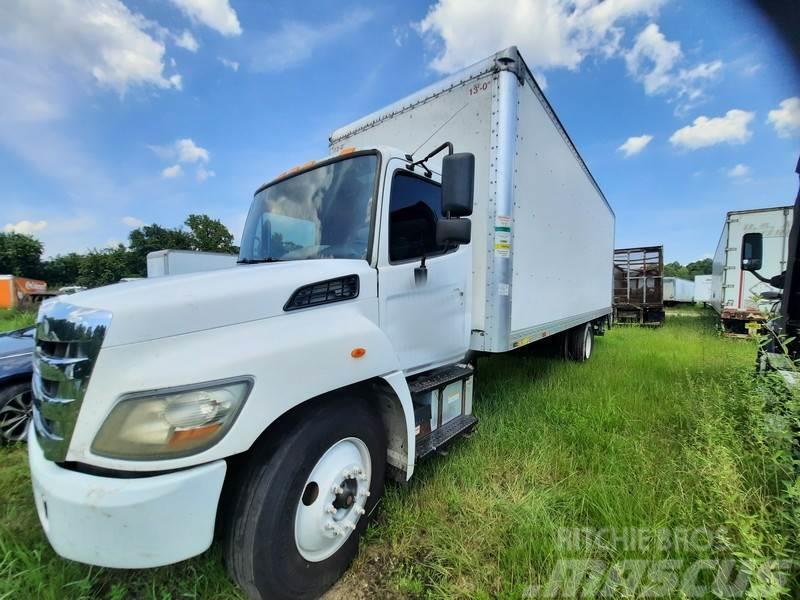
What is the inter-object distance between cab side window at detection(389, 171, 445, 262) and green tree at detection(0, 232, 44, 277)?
236 ft

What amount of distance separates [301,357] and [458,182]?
1342mm

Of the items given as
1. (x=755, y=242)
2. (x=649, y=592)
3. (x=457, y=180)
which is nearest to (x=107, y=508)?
(x=457, y=180)

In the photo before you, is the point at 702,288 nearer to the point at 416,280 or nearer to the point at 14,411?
the point at 416,280

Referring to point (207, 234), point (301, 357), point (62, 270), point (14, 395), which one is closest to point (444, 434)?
point (301, 357)

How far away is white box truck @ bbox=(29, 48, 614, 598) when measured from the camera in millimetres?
1352

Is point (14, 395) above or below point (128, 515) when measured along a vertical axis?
below

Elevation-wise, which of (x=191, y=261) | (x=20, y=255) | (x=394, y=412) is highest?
(x=20, y=255)

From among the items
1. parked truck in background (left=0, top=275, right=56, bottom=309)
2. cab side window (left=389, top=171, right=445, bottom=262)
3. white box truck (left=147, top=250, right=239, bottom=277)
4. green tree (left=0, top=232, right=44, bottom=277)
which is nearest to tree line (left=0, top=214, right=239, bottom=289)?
green tree (left=0, top=232, right=44, bottom=277)

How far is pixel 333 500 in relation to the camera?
6.28 ft

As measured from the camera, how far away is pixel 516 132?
3148mm

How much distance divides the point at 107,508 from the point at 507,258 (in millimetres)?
2916

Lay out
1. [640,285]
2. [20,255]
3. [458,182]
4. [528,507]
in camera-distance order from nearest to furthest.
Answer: [458,182]
[528,507]
[640,285]
[20,255]

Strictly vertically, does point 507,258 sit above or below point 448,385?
above

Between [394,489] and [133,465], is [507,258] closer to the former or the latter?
[394,489]
